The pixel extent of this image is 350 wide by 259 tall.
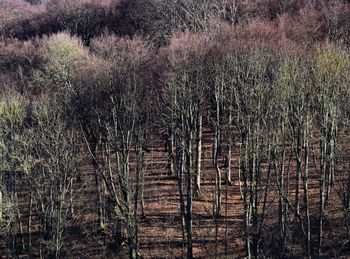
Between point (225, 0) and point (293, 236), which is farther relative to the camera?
point (225, 0)

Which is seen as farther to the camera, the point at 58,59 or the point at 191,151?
the point at 58,59

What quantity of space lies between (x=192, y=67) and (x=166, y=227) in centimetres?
907

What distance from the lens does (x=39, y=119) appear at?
2344 centimetres

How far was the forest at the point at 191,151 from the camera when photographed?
66.9 feet

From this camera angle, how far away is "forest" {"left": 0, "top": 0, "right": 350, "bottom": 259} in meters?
20.4

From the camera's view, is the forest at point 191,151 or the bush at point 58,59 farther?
the bush at point 58,59

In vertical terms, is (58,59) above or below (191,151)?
above

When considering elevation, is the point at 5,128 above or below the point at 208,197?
above

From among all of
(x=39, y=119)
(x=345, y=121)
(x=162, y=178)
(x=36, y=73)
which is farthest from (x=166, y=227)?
(x=36, y=73)

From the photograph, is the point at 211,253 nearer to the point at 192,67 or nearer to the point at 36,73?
the point at 192,67

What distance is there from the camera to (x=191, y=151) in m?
25.3

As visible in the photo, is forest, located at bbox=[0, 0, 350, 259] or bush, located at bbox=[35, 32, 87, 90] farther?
bush, located at bbox=[35, 32, 87, 90]

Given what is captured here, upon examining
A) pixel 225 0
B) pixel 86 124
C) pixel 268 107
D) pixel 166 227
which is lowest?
pixel 166 227

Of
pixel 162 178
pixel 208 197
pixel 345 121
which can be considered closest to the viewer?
pixel 345 121
